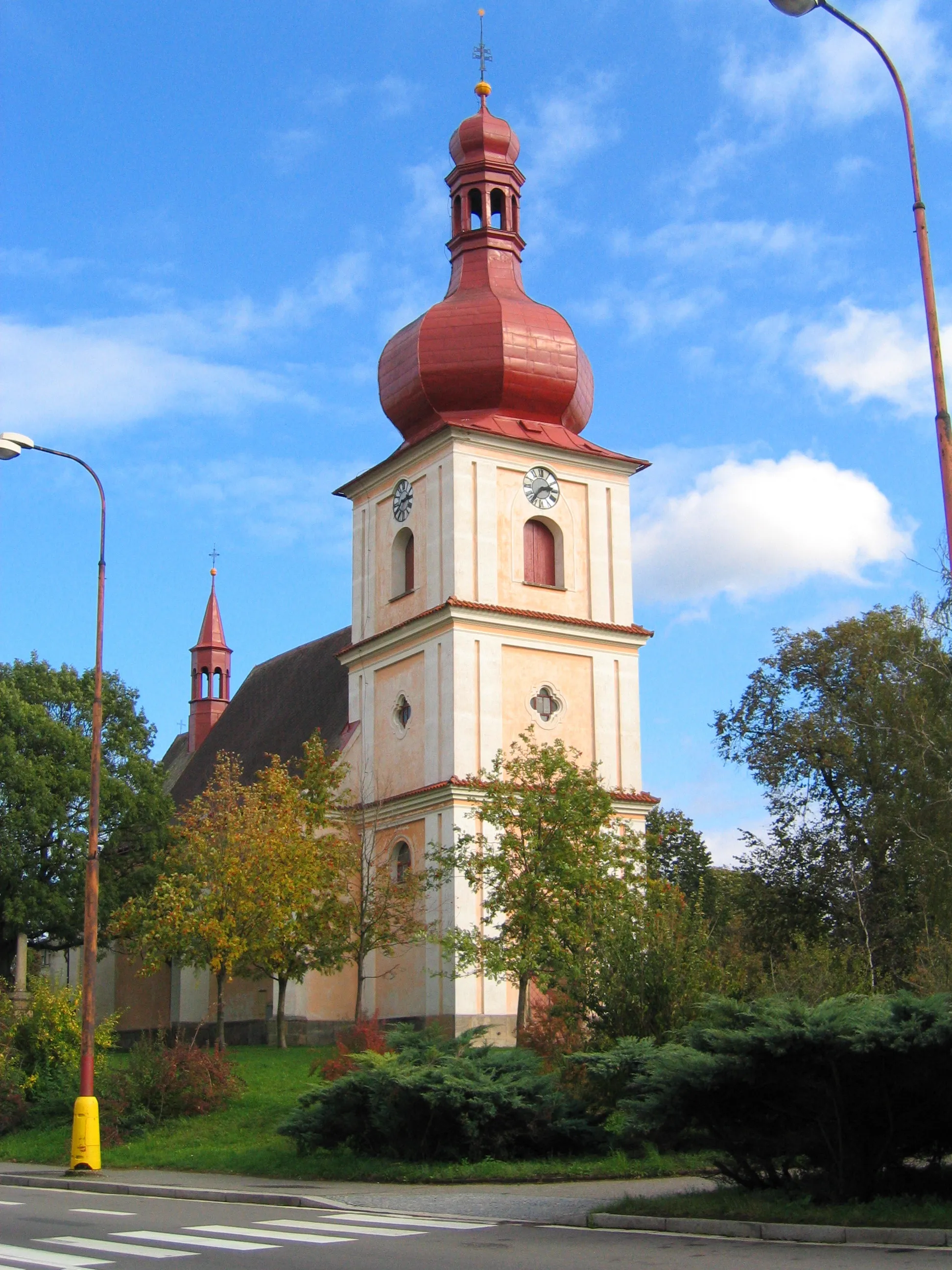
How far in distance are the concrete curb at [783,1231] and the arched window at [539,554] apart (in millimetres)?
28144

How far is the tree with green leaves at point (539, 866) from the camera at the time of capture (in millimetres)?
30984

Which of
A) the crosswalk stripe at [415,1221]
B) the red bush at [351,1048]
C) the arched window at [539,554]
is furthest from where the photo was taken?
the arched window at [539,554]

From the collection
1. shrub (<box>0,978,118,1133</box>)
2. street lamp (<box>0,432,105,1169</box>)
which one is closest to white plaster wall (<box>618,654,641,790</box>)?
shrub (<box>0,978,118,1133</box>)

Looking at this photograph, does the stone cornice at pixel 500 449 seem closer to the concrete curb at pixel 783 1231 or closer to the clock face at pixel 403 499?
the clock face at pixel 403 499

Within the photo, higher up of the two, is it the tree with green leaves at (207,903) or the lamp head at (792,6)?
the lamp head at (792,6)

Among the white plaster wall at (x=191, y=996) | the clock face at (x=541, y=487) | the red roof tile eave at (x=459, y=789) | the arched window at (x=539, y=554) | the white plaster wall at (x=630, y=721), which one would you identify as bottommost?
the white plaster wall at (x=191, y=996)

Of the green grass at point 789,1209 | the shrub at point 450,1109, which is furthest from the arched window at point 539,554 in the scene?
the green grass at point 789,1209

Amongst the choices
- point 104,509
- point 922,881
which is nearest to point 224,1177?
point 104,509

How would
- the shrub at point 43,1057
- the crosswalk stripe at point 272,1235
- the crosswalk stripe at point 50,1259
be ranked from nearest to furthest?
the crosswalk stripe at point 50,1259 < the crosswalk stripe at point 272,1235 < the shrub at point 43,1057

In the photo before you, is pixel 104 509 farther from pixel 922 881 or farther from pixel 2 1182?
pixel 922 881

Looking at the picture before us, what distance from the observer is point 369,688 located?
43562 mm

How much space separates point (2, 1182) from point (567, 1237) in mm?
11214

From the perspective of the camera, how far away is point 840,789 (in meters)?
46.2

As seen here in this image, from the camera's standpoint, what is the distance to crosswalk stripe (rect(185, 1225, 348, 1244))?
14039 mm
